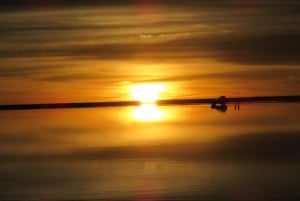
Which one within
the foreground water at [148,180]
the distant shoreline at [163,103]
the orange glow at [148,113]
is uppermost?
the distant shoreline at [163,103]

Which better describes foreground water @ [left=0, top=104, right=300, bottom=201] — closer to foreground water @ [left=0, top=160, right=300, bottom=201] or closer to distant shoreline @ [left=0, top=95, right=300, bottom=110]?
foreground water @ [left=0, top=160, right=300, bottom=201]

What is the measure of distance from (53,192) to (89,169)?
90 cm

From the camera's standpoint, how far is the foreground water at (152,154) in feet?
24.3

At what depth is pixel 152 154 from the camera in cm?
886

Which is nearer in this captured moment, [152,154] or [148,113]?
[152,154]

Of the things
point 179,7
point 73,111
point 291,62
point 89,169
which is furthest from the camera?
point 179,7

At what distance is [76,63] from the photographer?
608 inches

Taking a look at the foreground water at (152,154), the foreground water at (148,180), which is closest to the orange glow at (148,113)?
the foreground water at (152,154)

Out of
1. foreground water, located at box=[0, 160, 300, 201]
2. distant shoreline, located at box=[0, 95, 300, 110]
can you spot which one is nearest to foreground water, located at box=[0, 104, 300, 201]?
foreground water, located at box=[0, 160, 300, 201]

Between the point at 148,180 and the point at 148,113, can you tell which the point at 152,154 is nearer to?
the point at 148,180

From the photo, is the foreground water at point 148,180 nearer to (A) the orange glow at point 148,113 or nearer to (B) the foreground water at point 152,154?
(B) the foreground water at point 152,154

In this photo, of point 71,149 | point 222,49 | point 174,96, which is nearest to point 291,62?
point 222,49

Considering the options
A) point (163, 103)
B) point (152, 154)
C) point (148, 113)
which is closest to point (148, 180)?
point (152, 154)

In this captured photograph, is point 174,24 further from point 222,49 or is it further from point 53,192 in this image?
point 53,192
